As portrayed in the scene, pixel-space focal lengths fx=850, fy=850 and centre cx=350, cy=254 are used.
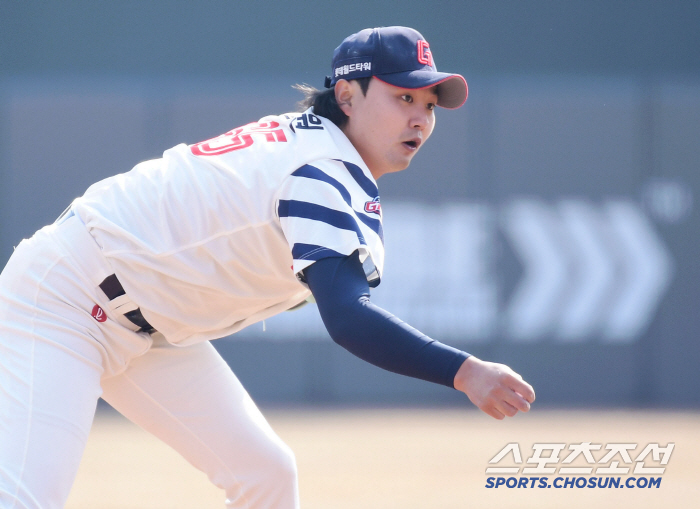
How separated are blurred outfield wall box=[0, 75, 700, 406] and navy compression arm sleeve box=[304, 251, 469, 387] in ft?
18.4

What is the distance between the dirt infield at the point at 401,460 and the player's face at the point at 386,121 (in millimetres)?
2208

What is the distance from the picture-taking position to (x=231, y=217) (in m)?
2.15

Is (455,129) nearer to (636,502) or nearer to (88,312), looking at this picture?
(636,502)

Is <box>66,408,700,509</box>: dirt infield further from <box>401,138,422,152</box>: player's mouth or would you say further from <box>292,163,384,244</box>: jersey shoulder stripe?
<box>292,163,384,244</box>: jersey shoulder stripe

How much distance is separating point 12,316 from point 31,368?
0.19 meters

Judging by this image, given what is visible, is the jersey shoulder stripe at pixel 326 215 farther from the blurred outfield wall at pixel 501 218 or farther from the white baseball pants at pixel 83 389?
the blurred outfield wall at pixel 501 218

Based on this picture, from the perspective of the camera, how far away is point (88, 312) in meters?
2.21

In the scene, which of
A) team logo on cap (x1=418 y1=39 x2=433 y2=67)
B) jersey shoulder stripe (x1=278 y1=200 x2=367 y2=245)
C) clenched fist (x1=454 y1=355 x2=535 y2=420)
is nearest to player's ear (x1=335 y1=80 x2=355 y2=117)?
team logo on cap (x1=418 y1=39 x2=433 y2=67)

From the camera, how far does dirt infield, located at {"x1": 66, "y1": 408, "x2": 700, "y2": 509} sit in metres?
4.15

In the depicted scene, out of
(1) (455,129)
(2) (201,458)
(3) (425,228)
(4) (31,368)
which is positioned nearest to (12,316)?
(4) (31,368)

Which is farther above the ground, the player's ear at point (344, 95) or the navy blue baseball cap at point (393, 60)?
the navy blue baseball cap at point (393, 60)

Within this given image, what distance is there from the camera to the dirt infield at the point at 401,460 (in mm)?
4152

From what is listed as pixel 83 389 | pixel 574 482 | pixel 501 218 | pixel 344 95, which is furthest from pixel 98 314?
pixel 501 218

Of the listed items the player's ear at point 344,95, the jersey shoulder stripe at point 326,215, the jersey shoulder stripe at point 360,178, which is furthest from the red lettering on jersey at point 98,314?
the player's ear at point 344,95
